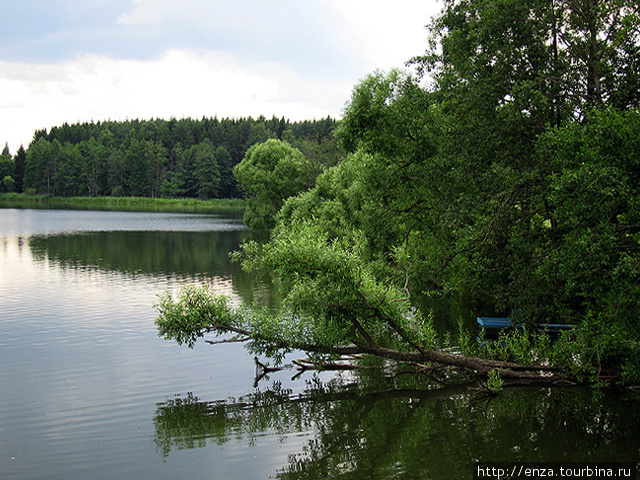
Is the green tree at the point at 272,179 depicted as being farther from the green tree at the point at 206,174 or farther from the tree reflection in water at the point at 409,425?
the green tree at the point at 206,174

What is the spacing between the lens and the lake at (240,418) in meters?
11.1

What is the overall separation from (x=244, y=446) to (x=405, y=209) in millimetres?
12442

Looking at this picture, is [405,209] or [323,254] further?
[405,209]

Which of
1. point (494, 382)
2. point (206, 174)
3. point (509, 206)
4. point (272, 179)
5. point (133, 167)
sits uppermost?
point (133, 167)

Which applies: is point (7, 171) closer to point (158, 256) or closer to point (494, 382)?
point (158, 256)

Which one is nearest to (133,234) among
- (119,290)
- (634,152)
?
(119,290)

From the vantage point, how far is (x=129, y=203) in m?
131

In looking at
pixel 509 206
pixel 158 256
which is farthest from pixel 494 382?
pixel 158 256

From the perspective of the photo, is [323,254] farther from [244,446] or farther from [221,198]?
[221,198]

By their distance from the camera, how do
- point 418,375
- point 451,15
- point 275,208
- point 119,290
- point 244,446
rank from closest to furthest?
point 244,446
point 418,375
point 451,15
point 119,290
point 275,208

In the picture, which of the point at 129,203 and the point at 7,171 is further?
the point at 7,171

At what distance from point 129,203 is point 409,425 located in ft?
418

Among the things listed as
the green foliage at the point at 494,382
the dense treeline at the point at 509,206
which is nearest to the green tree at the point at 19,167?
the dense treeline at the point at 509,206

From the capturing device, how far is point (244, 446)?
11.9 meters
